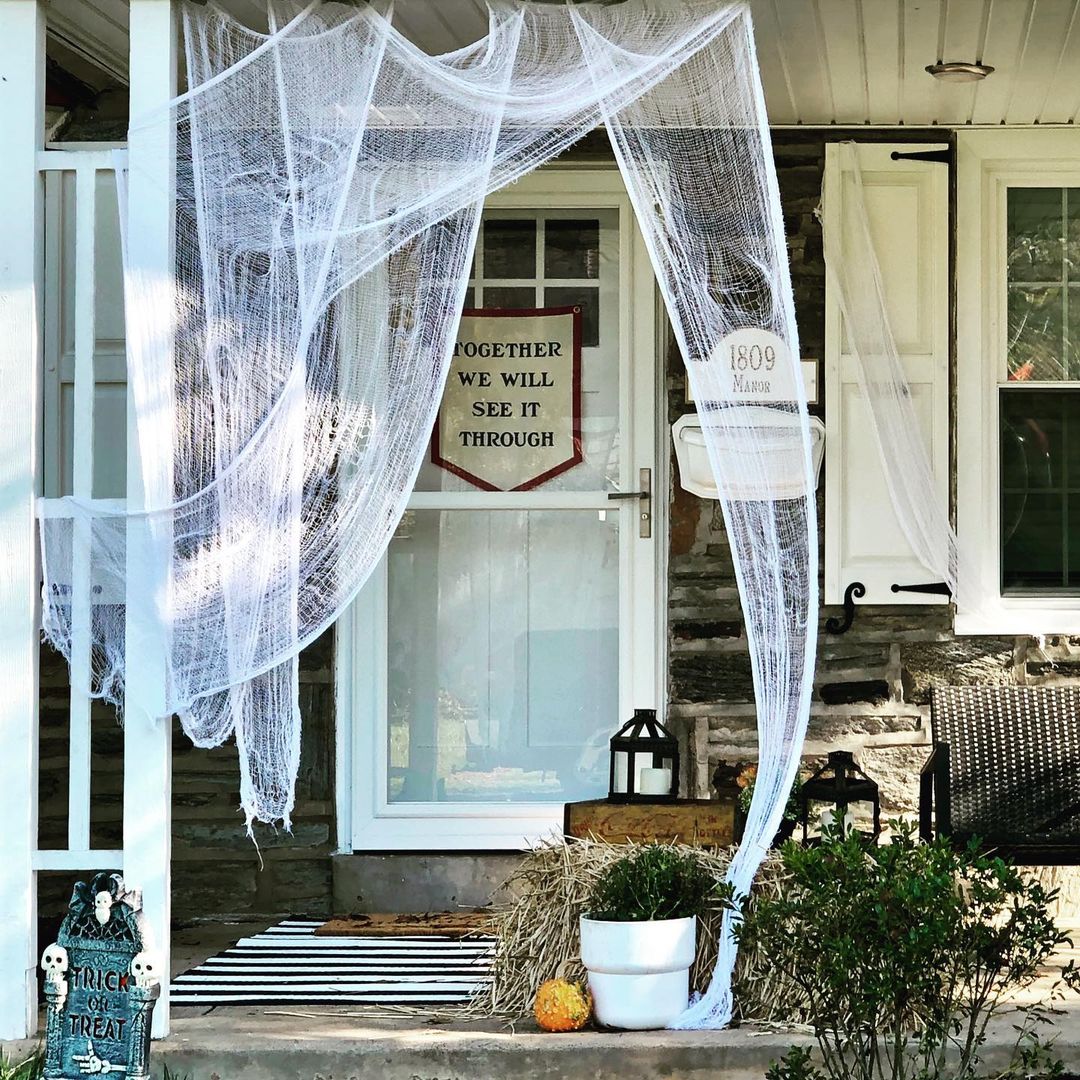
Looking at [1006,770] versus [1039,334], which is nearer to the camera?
[1006,770]

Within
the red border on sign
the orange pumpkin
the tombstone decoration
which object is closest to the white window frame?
the red border on sign

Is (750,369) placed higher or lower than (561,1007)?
higher

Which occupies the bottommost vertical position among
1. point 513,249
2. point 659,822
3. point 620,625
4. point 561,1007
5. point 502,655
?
point 561,1007

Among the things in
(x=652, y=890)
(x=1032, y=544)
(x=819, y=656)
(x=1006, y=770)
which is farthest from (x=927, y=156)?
(x=652, y=890)

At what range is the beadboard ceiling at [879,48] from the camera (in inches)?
174

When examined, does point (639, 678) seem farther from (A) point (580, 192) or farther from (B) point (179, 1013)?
(B) point (179, 1013)

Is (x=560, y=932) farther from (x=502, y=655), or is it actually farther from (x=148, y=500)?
(x=502, y=655)

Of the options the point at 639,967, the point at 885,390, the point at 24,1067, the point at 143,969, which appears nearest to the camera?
the point at 143,969

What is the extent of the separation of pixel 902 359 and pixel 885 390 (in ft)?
0.45

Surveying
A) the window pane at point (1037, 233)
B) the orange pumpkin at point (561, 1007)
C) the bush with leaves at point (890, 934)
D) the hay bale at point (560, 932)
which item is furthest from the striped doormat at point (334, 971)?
the window pane at point (1037, 233)

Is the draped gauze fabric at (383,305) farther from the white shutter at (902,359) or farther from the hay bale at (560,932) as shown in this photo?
the white shutter at (902,359)

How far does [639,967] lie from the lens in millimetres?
3945

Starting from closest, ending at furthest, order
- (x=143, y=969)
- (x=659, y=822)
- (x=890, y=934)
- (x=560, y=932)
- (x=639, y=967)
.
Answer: (x=890, y=934)
(x=143, y=969)
(x=639, y=967)
(x=560, y=932)
(x=659, y=822)

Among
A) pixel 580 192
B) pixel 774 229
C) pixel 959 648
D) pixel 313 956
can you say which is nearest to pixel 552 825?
pixel 313 956
